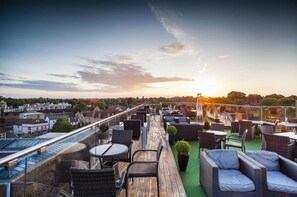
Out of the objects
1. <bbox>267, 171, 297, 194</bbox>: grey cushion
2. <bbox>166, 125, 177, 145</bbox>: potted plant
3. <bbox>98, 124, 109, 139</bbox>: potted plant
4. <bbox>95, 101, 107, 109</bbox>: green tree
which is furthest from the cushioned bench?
<bbox>95, 101, 107, 109</bbox>: green tree

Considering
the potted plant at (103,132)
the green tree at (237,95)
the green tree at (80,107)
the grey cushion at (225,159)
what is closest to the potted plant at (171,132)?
the potted plant at (103,132)

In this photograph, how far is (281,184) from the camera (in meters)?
2.72

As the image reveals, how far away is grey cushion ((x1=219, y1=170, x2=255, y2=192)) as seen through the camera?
8.93ft

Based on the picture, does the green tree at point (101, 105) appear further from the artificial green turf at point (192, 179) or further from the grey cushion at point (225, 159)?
the grey cushion at point (225, 159)

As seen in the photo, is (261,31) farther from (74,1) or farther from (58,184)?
(58,184)

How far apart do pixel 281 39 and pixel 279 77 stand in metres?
3.77

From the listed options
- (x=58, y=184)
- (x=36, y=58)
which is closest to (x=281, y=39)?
(x=58, y=184)

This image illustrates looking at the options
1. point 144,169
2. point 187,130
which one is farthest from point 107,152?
point 187,130

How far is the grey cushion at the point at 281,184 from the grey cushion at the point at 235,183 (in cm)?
27

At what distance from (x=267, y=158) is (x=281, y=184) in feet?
2.24

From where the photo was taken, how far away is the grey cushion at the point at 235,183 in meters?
2.72

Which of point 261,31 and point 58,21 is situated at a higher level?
point 58,21

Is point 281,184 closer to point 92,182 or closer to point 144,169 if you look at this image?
point 144,169

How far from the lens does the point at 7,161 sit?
148cm
